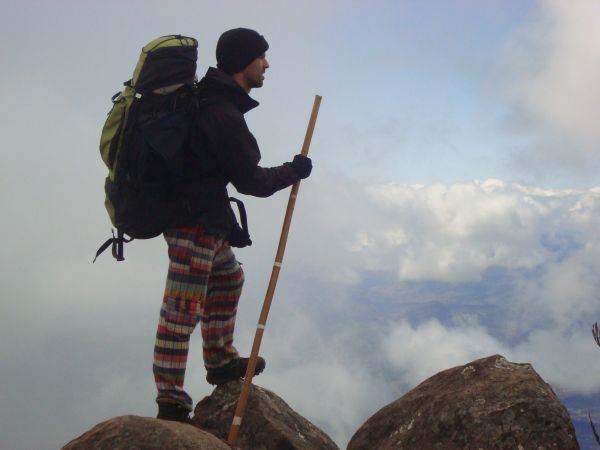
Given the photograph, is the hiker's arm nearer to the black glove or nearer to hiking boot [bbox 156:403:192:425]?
the black glove

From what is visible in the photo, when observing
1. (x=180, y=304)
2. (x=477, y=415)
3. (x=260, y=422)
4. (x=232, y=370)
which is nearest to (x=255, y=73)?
(x=180, y=304)

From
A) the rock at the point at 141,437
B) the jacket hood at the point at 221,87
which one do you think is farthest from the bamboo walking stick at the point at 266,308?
the jacket hood at the point at 221,87

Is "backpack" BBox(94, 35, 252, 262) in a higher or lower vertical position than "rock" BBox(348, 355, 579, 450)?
higher

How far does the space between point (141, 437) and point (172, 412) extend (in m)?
1.14

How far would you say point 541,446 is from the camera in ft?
21.6

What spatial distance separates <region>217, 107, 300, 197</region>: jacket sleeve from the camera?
21.3 ft

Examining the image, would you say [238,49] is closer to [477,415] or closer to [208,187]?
[208,187]

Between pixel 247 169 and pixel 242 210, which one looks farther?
pixel 242 210

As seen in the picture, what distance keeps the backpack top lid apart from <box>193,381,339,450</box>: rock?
462 centimetres

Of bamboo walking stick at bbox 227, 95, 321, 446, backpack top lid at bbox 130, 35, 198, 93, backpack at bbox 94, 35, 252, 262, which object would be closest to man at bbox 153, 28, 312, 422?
backpack at bbox 94, 35, 252, 262

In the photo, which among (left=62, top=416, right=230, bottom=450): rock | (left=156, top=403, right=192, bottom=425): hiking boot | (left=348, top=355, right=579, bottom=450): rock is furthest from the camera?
(left=156, top=403, right=192, bottom=425): hiking boot

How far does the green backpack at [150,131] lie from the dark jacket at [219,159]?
7.4 inches

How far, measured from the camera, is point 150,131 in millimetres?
6230

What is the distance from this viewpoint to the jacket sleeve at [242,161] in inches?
255
